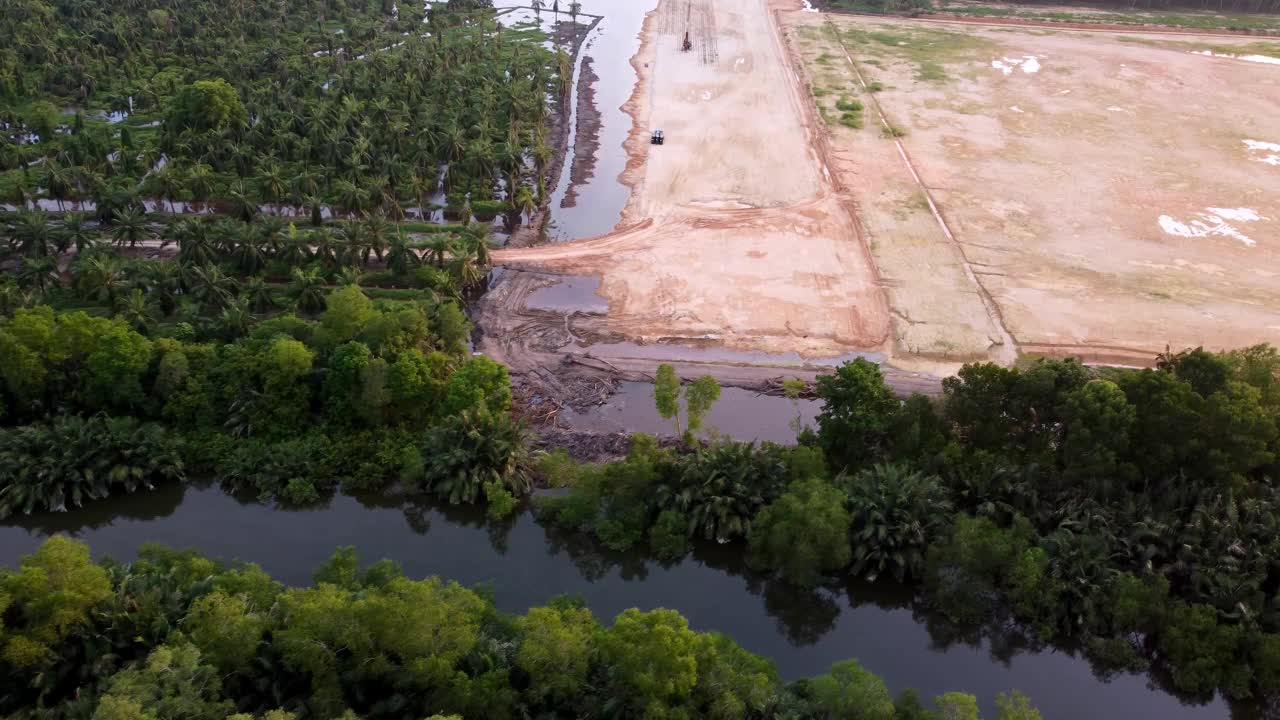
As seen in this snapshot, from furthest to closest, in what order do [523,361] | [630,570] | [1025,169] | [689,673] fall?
[1025,169] < [523,361] < [630,570] < [689,673]

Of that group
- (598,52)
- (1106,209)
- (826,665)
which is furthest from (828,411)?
(598,52)

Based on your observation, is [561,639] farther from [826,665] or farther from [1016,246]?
[1016,246]

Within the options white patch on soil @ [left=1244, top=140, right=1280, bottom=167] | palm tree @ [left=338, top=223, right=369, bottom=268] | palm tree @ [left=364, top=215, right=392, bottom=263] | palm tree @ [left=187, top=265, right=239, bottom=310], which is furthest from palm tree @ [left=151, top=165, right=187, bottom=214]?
white patch on soil @ [left=1244, top=140, right=1280, bottom=167]

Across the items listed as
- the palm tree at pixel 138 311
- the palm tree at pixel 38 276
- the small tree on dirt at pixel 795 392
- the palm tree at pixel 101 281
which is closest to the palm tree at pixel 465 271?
the palm tree at pixel 138 311

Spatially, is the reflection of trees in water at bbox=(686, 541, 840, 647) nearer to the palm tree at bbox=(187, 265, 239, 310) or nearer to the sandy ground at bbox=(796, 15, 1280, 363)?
the sandy ground at bbox=(796, 15, 1280, 363)

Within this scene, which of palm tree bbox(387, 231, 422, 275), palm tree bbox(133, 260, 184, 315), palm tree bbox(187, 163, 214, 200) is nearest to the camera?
palm tree bbox(133, 260, 184, 315)

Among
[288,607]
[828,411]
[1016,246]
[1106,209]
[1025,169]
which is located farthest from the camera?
[1025,169]

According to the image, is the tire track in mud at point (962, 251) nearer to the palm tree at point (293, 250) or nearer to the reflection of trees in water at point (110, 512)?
the palm tree at point (293, 250)
